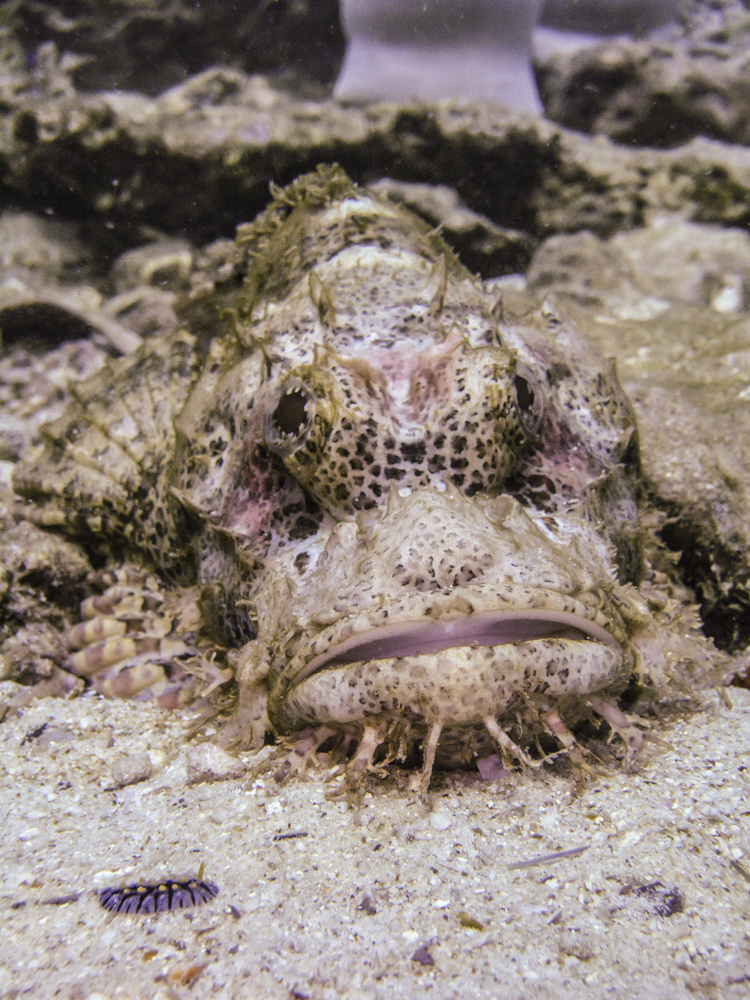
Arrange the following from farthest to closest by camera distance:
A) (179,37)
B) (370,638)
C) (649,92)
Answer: (649,92) < (179,37) < (370,638)

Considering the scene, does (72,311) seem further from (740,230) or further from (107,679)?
(740,230)

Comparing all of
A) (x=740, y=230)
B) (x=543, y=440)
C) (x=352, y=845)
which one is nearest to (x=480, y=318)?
(x=543, y=440)

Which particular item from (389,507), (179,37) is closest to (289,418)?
(389,507)

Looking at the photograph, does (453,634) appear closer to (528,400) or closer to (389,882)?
(389,882)

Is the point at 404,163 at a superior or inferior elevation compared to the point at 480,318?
superior

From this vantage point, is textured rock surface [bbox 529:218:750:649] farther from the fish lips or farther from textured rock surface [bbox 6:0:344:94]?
textured rock surface [bbox 6:0:344:94]

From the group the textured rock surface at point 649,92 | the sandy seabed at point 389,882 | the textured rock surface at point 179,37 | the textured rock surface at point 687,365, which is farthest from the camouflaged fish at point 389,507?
the textured rock surface at point 649,92
